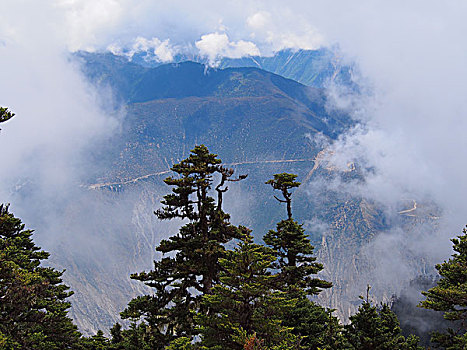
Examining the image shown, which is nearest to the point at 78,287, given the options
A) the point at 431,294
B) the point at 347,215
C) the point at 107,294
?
the point at 107,294

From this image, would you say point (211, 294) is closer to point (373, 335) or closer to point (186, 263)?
point (186, 263)

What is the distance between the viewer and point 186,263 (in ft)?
53.7

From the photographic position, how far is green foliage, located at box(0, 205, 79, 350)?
41.9 feet

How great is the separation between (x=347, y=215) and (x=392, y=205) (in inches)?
1100

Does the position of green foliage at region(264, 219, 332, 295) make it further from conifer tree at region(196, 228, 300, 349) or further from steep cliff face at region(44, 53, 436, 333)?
steep cliff face at region(44, 53, 436, 333)

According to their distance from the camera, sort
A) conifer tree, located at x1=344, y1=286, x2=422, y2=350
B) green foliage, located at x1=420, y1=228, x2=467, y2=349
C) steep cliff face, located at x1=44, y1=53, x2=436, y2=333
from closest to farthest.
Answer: green foliage, located at x1=420, y1=228, x2=467, y2=349 → conifer tree, located at x1=344, y1=286, x2=422, y2=350 → steep cliff face, located at x1=44, y1=53, x2=436, y2=333

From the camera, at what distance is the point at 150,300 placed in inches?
661

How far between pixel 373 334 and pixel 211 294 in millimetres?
8740

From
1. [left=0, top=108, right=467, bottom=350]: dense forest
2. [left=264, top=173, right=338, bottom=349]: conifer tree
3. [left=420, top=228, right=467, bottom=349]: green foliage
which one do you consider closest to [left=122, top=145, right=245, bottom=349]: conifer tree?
[left=0, top=108, right=467, bottom=350]: dense forest

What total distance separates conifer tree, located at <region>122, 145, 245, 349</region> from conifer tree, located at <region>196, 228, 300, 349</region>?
14.4 feet

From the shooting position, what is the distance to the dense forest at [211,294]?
37.8 feet

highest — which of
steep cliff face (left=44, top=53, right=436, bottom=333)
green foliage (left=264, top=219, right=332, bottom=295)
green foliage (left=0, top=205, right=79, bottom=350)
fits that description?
steep cliff face (left=44, top=53, right=436, bottom=333)

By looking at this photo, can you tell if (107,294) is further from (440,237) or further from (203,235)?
(440,237)

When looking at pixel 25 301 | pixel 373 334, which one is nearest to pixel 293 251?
pixel 373 334
